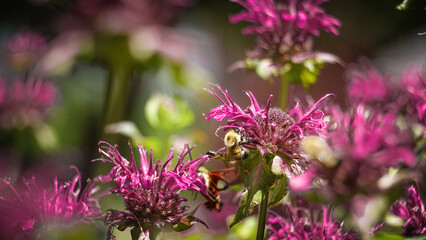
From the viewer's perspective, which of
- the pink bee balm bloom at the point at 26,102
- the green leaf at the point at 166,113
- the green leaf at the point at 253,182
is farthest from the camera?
the pink bee balm bloom at the point at 26,102

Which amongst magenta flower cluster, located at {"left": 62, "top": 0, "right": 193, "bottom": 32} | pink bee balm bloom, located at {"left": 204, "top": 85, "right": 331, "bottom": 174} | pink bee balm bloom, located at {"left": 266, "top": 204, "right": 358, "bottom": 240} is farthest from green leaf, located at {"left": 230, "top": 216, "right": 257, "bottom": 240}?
magenta flower cluster, located at {"left": 62, "top": 0, "right": 193, "bottom": 32}

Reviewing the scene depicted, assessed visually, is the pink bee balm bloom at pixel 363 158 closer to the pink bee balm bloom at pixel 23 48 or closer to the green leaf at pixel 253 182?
the green leaf at pixel 253 182

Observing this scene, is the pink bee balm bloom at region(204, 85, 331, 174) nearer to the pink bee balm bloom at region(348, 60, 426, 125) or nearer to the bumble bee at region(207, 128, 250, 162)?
the bumble bee at region(207, 128, 250, 162)

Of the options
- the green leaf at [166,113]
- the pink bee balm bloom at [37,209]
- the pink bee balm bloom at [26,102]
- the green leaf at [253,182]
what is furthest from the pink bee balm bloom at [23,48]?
the green leaf at [253,182]

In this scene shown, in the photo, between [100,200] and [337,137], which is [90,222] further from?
[337,137]

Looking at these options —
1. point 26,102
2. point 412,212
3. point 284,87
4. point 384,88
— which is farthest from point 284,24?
point 26,102

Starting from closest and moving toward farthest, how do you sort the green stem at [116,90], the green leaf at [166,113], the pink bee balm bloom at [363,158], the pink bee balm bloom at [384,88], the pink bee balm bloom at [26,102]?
the pink bee balm bloom at [363,158], the pink bee balm bloom at [384,88], the green stem at [116,90], the green leaf at [166,113], the pink bee balm bloom at [26,102]

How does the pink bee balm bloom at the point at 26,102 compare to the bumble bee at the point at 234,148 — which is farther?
the pink bee balm bloom at the point at 26,102

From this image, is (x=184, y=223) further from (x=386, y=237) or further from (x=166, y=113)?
(x=166, y=113)

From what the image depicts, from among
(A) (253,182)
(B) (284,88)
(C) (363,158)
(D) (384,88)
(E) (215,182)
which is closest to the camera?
(C) (363,158)
